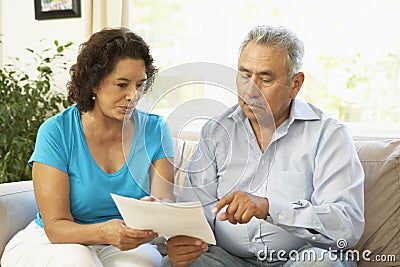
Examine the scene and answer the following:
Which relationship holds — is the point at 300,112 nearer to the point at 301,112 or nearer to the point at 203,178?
the point at 301,112

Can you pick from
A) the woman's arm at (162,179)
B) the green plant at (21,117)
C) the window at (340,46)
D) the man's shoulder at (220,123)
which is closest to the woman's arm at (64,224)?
the woman's arm at (162,179)

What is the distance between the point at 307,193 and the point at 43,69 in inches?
72.0

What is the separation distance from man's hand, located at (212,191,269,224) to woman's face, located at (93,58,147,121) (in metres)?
0.45

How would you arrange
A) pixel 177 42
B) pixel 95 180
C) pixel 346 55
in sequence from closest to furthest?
pixel 95 180 → pixel 346 55 → pixel 177 42

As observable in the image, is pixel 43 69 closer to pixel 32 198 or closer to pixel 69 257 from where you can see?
pixel 32 198

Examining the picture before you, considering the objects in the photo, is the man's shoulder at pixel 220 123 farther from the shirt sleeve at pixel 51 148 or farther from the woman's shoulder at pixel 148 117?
the shirt sleeve at pixel 51 148

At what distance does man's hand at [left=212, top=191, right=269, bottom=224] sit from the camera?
1.62 metres

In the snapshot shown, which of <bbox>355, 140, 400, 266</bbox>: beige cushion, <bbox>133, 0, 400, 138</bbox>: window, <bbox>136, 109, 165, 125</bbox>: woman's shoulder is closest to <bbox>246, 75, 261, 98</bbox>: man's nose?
<bbox>136, 109, 165, 125</bbox>: woman's shoulder

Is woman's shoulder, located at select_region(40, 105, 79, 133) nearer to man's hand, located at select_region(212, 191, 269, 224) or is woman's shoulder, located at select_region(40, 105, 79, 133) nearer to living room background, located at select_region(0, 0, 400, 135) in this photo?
man's hand, located at select_region(212, 191, 269, 224)

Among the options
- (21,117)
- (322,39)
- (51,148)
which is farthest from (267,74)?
(21,117)

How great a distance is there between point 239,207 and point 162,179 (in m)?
0.25

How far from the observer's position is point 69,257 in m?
1.75

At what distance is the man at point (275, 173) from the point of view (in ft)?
5.67

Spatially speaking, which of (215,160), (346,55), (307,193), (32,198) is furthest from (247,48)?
(346,55)
